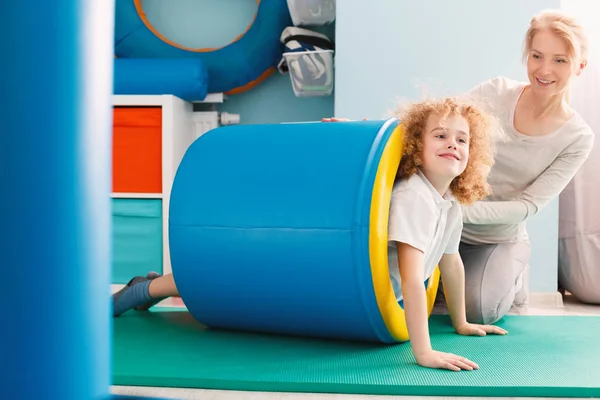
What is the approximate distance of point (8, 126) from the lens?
0.36 m

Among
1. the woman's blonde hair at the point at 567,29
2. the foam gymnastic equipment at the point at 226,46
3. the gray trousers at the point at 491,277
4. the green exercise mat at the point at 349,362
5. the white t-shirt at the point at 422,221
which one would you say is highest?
the foam gymnastic equipment at the point at 226,46

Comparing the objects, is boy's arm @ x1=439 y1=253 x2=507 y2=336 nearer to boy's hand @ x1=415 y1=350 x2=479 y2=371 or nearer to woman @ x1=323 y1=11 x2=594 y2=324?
woman @ x1=323 y1=11 x2=594 y2=324

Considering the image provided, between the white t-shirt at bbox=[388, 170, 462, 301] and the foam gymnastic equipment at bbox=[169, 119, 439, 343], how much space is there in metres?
0.04

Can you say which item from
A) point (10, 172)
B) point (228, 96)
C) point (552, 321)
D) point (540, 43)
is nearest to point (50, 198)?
point (10, 172)

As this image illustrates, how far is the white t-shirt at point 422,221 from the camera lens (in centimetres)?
146

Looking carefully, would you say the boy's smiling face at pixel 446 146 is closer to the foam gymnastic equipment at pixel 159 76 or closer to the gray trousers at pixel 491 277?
the gray trousers at pixel 491 277

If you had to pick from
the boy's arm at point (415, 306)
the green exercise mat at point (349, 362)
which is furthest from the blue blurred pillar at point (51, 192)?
the boy's arm at point (415, 306)

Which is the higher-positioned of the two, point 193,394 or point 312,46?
point 312,46

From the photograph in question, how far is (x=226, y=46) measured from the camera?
278cm

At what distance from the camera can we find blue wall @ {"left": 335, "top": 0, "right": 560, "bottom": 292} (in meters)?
2.43

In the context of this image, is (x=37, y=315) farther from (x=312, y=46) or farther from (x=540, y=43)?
(x=312, y=46)

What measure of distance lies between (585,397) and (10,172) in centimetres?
115

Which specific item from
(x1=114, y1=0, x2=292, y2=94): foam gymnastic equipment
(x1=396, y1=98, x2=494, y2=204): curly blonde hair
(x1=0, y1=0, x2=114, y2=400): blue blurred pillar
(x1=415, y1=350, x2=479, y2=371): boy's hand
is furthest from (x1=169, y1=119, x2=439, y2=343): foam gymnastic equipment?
(x1=114, y1=0, x2=292, y2=94): foam gymnastic equipment

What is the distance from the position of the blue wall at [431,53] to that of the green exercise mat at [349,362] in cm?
87
